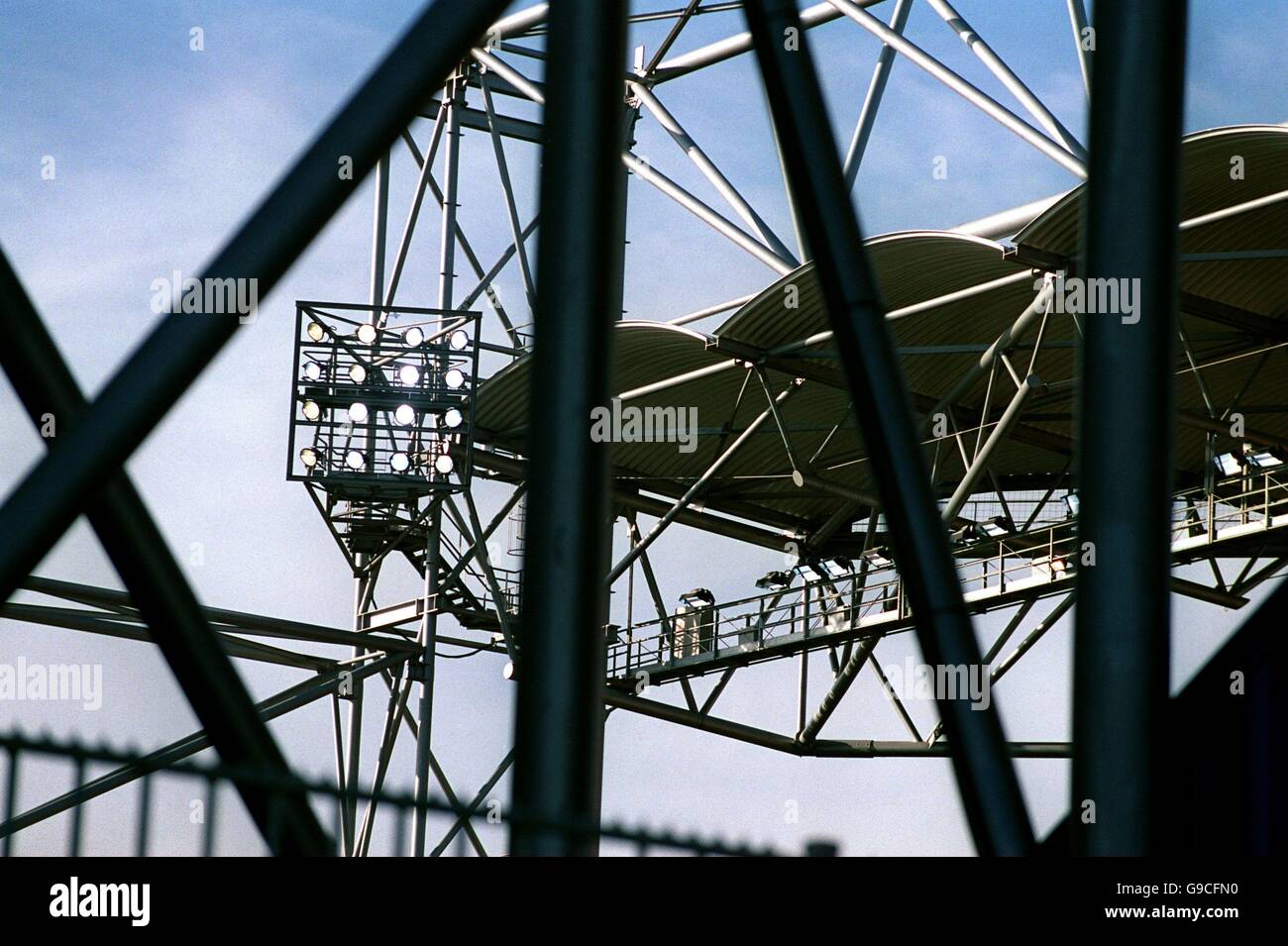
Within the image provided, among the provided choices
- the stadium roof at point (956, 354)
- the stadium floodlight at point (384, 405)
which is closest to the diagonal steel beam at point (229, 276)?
the stadium roof at point (956, 354)

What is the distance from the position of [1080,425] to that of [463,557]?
2849cm

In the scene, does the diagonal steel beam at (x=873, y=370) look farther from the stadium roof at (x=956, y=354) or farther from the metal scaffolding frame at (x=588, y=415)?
the stadium roof at (x=956, y=354)

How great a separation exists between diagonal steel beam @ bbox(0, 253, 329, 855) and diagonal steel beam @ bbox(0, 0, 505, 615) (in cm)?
28

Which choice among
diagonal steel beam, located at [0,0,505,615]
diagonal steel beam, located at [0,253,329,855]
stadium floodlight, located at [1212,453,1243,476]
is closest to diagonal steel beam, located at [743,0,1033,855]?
diagonal steel beam, located at [0,0,505,615]

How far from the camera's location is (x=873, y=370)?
722 centimetres

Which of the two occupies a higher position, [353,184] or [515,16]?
[515,16]

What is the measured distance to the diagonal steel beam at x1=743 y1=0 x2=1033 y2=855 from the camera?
6.95 meters

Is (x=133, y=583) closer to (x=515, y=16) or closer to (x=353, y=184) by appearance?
(x=353, y=184)

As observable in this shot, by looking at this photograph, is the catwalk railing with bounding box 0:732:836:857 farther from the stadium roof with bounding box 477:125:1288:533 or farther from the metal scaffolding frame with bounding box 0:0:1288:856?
A: the stadium roof with bounding box 477:125:1288:533

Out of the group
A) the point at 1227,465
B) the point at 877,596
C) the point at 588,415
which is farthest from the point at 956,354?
the point at 588,415

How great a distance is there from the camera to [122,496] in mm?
6555

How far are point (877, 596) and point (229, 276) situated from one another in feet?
107

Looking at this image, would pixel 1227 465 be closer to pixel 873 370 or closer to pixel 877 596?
pixel 877 596
